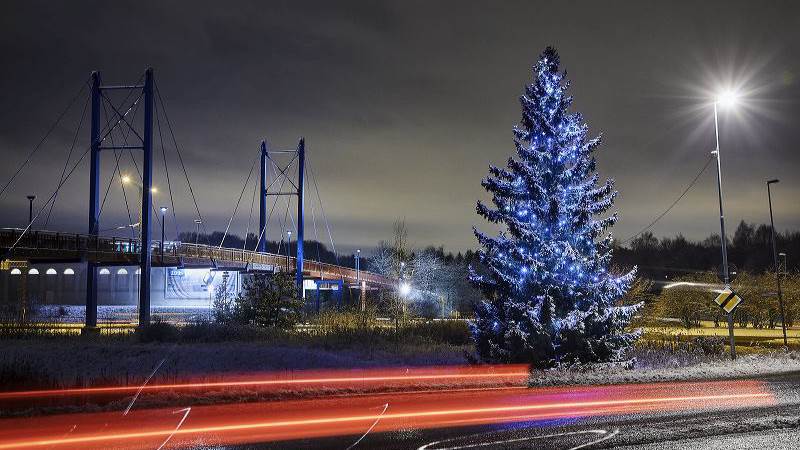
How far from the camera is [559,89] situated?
21234 mm

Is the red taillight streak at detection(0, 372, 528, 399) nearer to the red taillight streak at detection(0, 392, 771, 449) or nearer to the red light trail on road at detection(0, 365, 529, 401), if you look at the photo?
the red light trail on road at detection(0, 365, 529, 401)

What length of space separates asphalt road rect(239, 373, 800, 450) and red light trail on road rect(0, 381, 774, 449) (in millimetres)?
521

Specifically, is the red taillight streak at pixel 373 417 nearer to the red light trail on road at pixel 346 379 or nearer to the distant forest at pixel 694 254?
the red light trail on road at pixel 346 379

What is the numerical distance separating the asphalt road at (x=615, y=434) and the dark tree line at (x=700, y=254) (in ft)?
306

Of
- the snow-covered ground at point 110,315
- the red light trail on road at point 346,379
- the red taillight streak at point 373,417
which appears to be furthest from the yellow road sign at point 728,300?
the snow-covered ground at point 110,315

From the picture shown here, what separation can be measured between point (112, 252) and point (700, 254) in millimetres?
104411

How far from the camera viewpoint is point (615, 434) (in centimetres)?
1091

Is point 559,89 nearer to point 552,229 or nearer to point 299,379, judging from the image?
point 552,229

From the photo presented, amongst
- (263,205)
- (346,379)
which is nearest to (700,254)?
(263,205)

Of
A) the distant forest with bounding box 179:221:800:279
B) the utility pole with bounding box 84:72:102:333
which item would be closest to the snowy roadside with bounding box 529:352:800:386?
the utility pole with bounding box 84:72:102:333

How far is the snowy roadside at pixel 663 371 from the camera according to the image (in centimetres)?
1823

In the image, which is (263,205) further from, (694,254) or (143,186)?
(694,254)

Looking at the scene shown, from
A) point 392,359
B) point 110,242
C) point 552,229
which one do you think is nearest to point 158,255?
point 110,242

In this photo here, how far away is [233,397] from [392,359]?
769 centimetres
